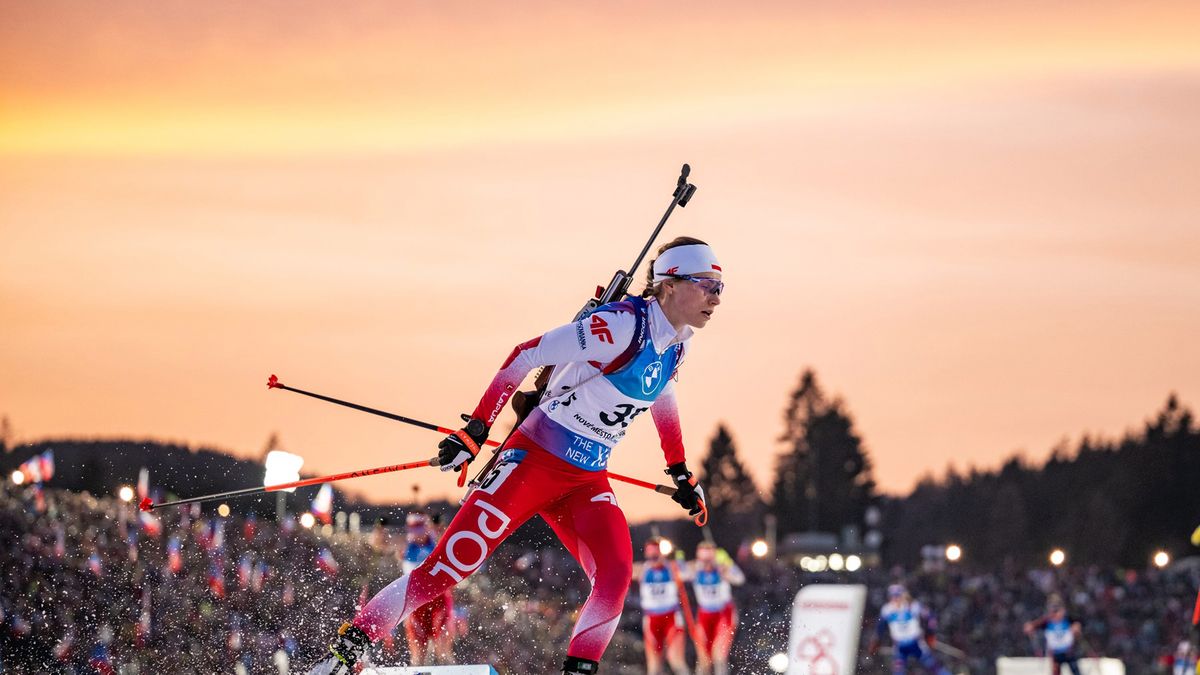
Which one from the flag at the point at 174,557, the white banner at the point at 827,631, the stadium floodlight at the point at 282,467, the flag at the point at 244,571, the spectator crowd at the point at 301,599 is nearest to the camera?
the stadium floodlight at the point at 282,467

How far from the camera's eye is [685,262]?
8461mm

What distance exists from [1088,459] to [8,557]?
90907 millimetres

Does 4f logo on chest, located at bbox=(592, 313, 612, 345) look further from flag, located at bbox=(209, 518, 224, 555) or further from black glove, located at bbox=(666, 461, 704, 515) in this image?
flag, located at bbox=(209, 518, 224, 555)

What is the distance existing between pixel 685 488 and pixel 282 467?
8.06 feet

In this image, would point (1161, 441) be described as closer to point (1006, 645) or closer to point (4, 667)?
point (1006, 645)

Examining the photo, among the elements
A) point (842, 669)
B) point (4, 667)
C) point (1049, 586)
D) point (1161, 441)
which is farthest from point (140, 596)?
point (1161, 441)

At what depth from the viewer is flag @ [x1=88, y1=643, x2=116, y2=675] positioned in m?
21.3

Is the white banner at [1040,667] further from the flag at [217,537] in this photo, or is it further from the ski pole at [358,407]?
the ski pole at [358,407]

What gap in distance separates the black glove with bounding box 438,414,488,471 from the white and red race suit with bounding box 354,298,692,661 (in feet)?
0.37

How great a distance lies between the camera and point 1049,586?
40.7m

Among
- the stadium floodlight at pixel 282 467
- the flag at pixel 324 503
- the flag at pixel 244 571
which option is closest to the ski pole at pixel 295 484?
the stadium floodlight at pixel 282 467

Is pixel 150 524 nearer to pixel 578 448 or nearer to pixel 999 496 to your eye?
pixel 578 448

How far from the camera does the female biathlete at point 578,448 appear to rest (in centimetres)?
814

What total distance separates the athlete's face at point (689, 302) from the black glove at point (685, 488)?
3.77 feet
